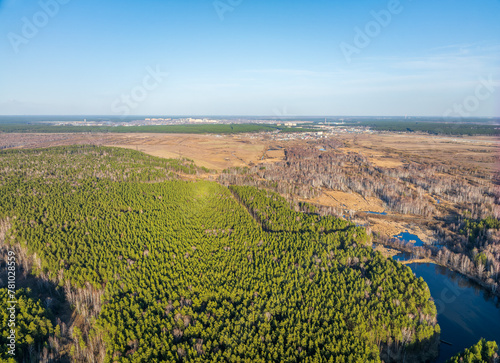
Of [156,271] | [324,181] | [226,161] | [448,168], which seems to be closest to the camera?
[156,271]

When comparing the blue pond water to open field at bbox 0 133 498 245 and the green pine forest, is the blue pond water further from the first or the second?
open field at bbox 0 133 498 245

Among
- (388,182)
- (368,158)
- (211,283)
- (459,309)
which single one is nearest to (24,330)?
(211,283)

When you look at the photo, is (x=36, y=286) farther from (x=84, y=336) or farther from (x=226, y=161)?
(x=226, y=161)

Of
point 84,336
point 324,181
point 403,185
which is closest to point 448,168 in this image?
point 403,185

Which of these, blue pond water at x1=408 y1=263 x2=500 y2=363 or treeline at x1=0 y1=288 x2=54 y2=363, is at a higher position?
treeline at x1=0 y1=288 x2=54 y2=363

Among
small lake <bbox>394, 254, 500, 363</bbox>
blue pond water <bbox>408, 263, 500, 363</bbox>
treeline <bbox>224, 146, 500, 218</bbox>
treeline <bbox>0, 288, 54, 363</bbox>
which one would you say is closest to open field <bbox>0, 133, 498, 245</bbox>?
treeline <bbox>224, 146, 500, 218</bbox>

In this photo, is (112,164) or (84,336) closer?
(84,336)

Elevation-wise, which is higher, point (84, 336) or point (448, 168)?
point (448, 168)
